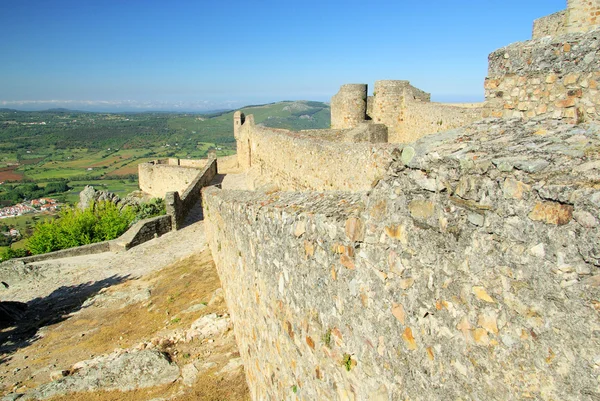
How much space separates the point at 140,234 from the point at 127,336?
8750 millimetres

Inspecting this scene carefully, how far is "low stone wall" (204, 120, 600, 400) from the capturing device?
5.65 ft

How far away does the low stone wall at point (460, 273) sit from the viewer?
1.72m

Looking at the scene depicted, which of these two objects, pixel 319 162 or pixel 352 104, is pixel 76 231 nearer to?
pixel 352 104

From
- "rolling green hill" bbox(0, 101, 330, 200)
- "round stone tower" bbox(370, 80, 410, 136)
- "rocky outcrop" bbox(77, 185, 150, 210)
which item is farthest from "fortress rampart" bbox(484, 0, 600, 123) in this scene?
"rolling green hill" bbox(0, 101, 330, 200)

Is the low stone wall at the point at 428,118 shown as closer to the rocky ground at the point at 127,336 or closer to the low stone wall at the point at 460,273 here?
the rocky ground at the point at 127,336

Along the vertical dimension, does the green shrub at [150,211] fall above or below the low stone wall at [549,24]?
below

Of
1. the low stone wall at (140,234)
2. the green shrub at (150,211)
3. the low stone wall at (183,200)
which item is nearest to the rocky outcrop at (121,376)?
the low stone wall at (140,234)

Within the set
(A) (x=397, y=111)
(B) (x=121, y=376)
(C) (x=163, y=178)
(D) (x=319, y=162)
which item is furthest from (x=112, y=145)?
(B) (x=121, y=376)

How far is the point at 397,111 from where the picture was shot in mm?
17391

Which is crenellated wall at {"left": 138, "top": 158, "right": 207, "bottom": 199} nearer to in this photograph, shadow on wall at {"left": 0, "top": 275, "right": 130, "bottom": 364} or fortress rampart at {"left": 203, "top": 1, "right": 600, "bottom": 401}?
shadow on wall at {"left": 0, "top": 275, "right": 130, "bottom": 364}

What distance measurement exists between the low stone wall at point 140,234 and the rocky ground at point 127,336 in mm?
1537

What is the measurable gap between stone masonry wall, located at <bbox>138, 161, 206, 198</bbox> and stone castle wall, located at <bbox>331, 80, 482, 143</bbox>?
1210 centimetres

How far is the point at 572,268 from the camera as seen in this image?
1681 mm

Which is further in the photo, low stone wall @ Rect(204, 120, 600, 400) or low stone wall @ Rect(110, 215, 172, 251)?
low stone wall @ Rect(110, 215, 172, 251)
